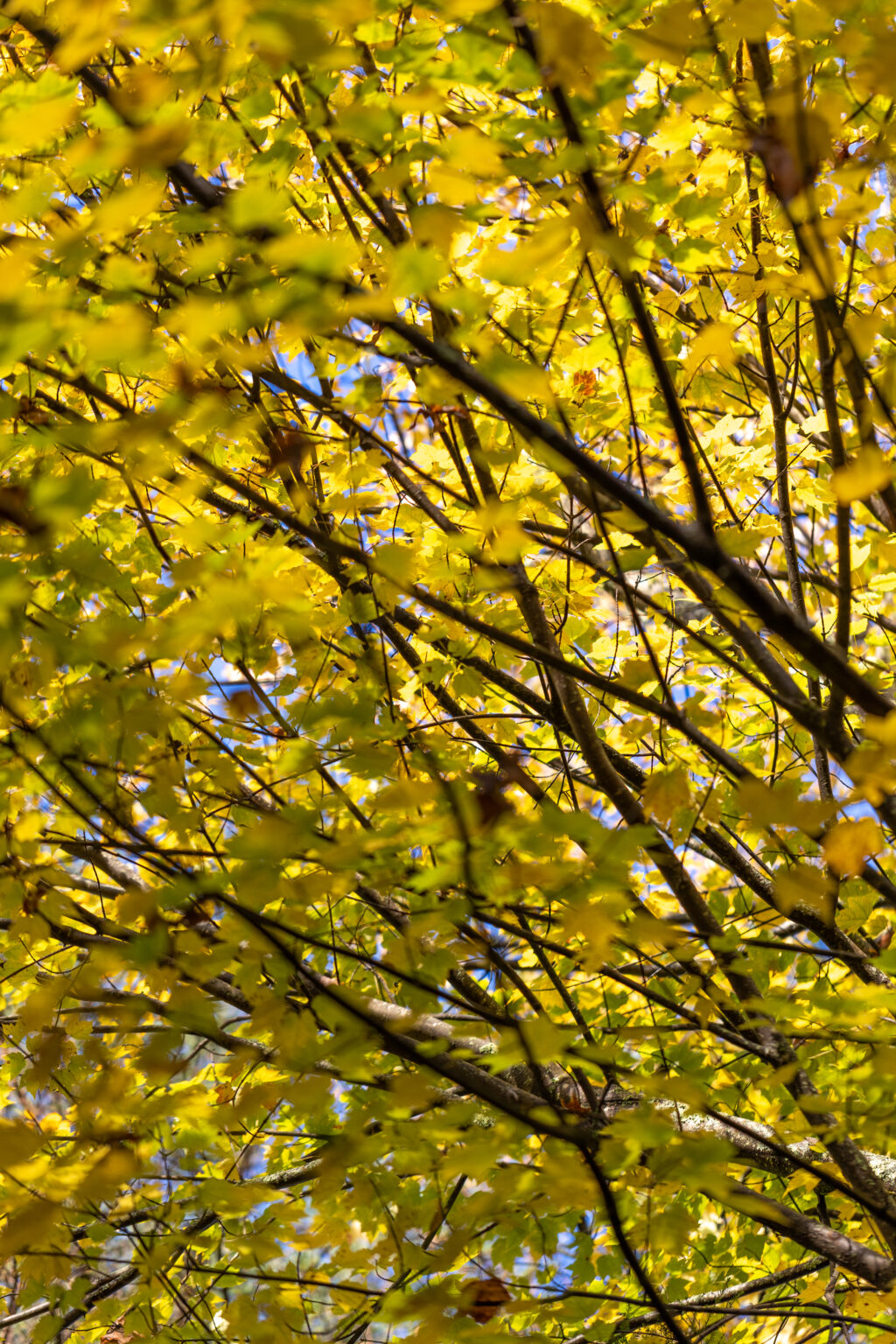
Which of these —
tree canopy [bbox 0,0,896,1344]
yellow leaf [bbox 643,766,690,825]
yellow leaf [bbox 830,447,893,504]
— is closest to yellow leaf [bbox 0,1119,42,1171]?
tree canopy [bbox 0,0,896,1344]

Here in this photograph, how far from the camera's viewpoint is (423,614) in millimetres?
2912

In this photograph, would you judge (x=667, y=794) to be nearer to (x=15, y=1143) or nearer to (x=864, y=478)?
(x=864, y=478)

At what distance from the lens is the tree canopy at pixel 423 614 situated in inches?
48.1

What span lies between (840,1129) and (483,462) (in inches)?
49.9

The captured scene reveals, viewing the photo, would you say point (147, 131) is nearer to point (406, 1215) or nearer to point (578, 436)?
point (406, 1215)

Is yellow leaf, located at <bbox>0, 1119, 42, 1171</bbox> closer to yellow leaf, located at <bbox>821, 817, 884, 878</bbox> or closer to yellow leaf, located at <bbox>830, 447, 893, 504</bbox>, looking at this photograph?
yellow leaf, located at <bbox>821, 817, 884, 878</bbox>

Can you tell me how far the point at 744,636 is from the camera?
1646 millimetres

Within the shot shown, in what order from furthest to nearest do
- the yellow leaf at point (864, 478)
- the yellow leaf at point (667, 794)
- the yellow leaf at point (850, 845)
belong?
the yellow leaf at point (667, 794) → the yellow leaf at point (850, 845) → the yellow leaf at point (864, 478)

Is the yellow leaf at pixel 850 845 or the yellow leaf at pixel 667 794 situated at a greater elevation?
the yellow leaf at pixel 667 794

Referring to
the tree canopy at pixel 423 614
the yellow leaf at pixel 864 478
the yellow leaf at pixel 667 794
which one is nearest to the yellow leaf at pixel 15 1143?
the tree canopy at pixel 423 614

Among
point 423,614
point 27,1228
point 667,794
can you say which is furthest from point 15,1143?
point 423,614

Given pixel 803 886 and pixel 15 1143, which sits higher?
pixel 15 1143

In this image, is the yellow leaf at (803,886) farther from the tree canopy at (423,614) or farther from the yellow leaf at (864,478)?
the yellow leaf at (864,478)

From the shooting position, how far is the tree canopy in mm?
1223
